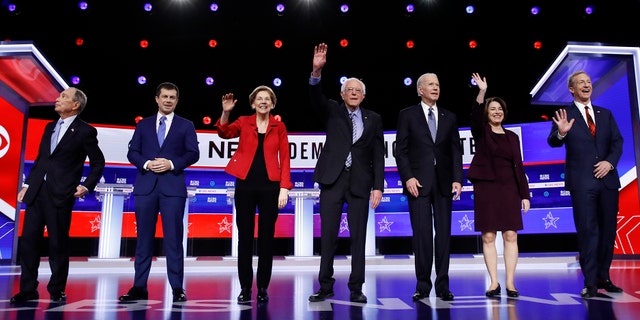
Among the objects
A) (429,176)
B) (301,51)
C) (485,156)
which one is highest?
(301,51)

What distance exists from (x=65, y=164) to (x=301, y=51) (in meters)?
6.78

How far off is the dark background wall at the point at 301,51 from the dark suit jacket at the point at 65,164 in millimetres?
6163

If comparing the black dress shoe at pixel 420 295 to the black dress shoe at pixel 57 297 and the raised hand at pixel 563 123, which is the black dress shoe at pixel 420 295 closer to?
the raised hand at pixel 563 123

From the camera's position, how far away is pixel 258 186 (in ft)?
10.3

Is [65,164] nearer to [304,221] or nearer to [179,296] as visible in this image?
[179,296]

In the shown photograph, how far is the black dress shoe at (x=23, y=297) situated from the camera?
2960 mm

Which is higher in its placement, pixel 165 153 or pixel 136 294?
pixel 165 153

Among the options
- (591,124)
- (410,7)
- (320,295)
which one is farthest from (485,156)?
(410,7)

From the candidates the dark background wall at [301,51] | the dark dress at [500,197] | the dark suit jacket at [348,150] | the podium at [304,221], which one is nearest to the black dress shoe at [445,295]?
the dark dress at [500,197]

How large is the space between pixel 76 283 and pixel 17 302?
1298 mm

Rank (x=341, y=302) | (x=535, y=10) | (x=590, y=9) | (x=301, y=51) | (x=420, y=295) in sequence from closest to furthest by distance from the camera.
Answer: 1. (x=341, y=302)
2. (x=420, y=295)
3. (x=590, y=9)
4. (x=535, y=10)
5. (x=301, y=51)

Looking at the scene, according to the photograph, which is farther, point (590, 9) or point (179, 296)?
point (590, 9)

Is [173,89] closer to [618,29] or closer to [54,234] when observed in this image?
[54,234]

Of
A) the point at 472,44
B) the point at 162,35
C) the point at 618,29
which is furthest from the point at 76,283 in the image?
the point at 618,29
